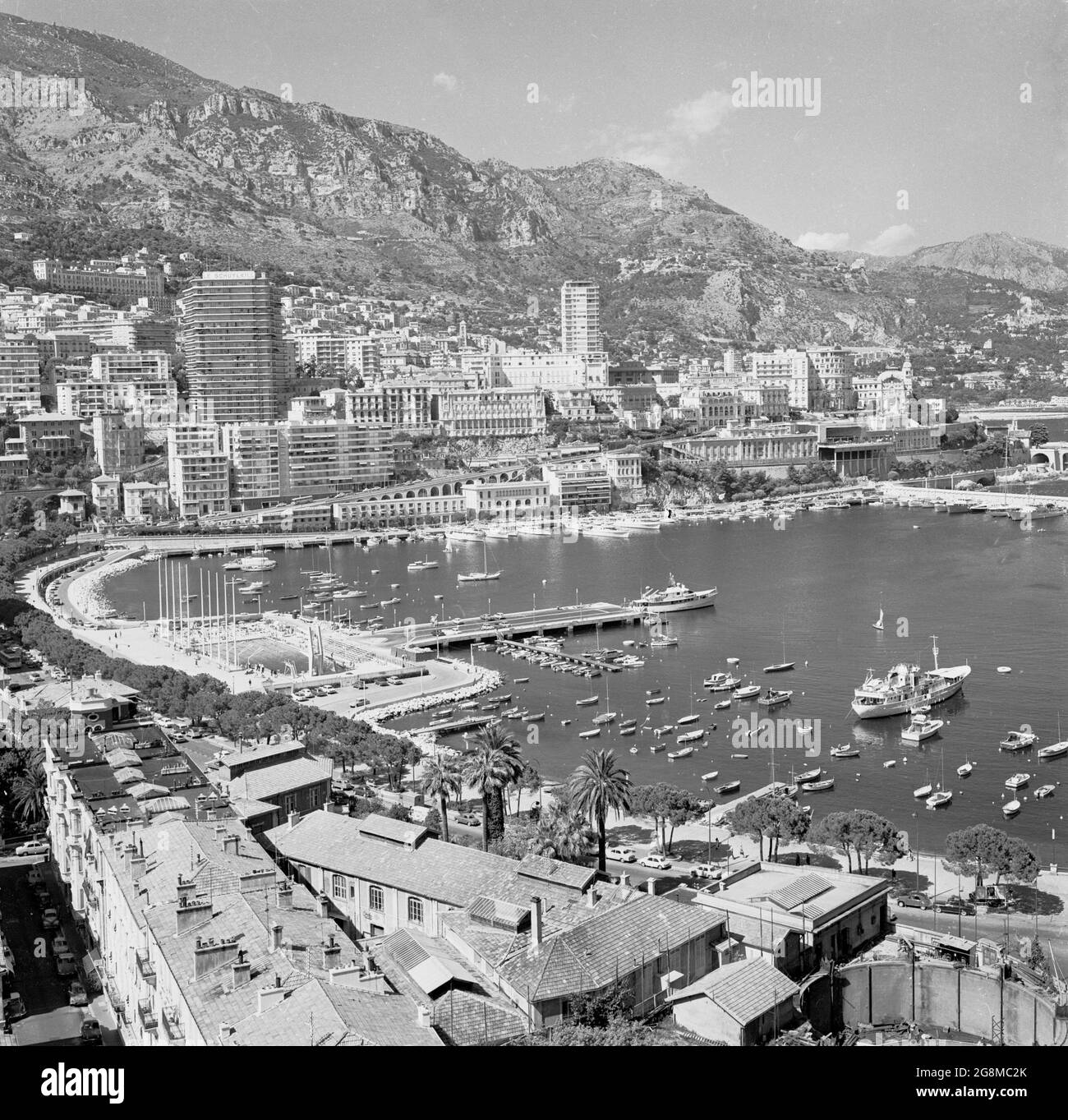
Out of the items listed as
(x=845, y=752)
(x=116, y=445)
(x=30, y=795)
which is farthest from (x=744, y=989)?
(x=116, y=445)

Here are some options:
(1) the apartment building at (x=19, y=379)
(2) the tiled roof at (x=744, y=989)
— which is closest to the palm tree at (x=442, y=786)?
(2) the tiled roof at (x=744, y=989)

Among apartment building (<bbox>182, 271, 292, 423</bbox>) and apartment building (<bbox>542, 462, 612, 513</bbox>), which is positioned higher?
apartment building (<bbox>182, 271, 292, 423</bbox>)

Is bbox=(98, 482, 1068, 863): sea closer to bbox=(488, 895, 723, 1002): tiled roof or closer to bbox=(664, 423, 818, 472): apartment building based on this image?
bbox=(488, 895, 723, 1002): tiled roof

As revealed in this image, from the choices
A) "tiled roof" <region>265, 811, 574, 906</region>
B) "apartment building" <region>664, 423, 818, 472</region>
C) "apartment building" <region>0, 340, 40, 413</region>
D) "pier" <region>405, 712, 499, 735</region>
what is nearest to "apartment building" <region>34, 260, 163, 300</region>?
"apartment building" <region>0, 340, 40, 413</region>

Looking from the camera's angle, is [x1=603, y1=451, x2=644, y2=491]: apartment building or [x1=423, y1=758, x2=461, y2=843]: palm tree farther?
[x1=603, y1=451, x2=644, y2=491]: apartment building

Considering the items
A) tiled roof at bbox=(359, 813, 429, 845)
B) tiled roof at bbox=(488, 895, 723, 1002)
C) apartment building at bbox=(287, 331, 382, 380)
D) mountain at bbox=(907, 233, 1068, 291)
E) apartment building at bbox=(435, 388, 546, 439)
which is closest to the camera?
tiled roof at bbox=(488, 895, 723, 1002)
